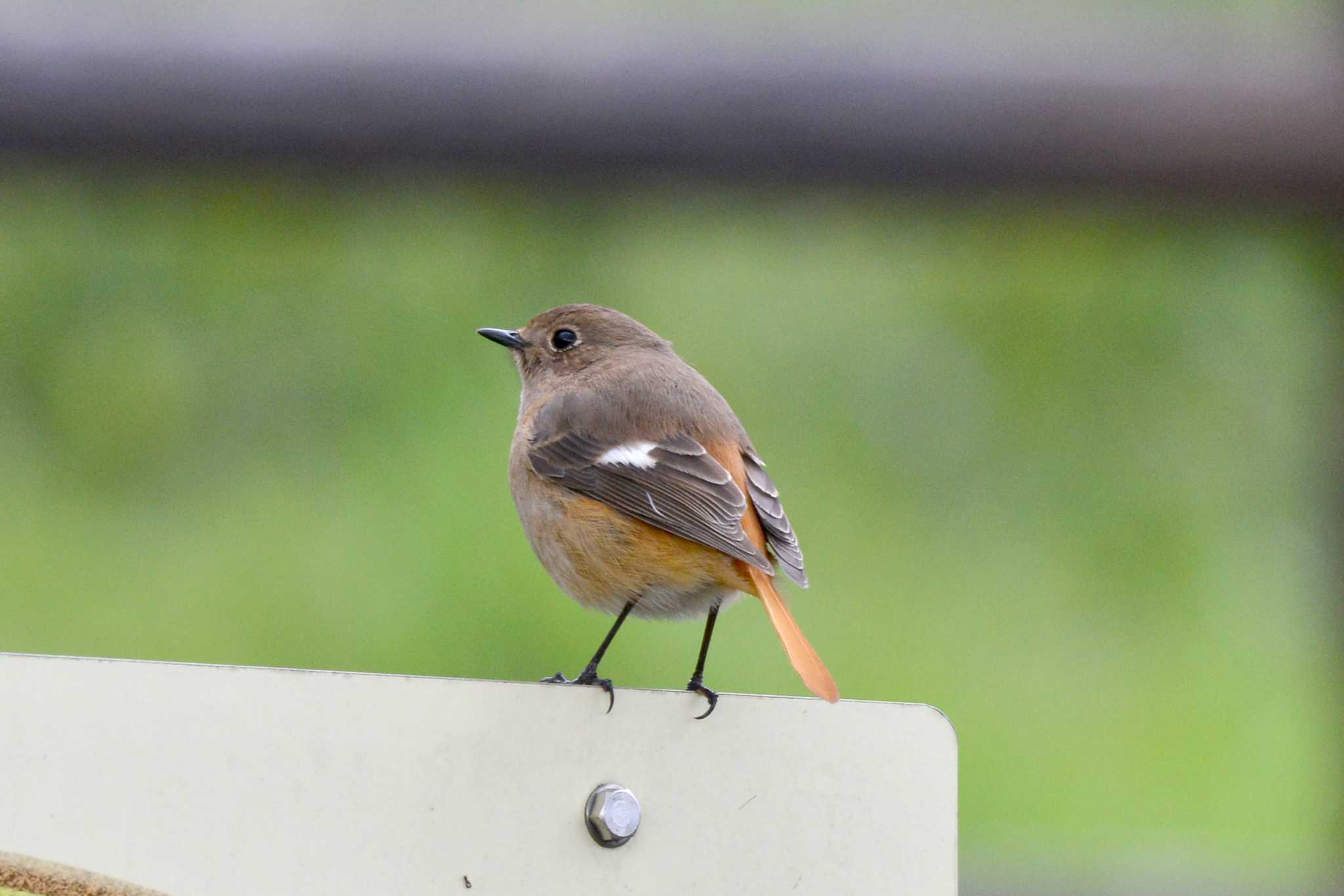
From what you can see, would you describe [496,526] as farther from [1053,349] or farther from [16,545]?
[1053,349]

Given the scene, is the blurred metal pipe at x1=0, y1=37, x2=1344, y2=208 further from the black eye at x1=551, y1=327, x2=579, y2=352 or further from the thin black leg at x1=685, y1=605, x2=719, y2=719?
the black eye at x1=551, y1=327, x2=579, y2=352

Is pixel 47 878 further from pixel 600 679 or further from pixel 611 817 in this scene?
pixel 600 679

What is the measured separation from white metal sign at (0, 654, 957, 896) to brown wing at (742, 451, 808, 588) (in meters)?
0.41

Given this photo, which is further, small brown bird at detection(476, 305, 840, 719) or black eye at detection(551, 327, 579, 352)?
black eye at detection(551, 327, 579, 352)

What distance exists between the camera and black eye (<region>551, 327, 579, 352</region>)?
259 cm

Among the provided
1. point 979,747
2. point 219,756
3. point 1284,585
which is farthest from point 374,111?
point 1284,585

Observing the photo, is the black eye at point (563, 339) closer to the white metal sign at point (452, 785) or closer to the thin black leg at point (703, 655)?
the thin black leg at point (703, 655)

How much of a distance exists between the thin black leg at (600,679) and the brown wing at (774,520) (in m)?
0.23

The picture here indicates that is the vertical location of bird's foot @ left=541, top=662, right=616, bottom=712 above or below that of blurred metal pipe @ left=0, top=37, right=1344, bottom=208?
below

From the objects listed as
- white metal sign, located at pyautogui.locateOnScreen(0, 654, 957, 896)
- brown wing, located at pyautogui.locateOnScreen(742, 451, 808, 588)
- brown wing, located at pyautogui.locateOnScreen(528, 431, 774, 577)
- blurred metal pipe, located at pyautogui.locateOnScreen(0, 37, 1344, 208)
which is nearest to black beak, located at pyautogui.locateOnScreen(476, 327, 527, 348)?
brown wing, located at pyautogui.locateOnScreen(528, 431, 774, 577)

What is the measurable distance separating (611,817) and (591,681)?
1.16 feet

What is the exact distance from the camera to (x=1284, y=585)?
1.82 m

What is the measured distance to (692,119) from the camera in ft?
4.66

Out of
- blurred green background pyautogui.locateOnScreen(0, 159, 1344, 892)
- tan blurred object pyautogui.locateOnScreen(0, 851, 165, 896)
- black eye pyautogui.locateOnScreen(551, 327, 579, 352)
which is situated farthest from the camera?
black eye pyautogui.locateOnScreen(551, 327, 579, 352)
